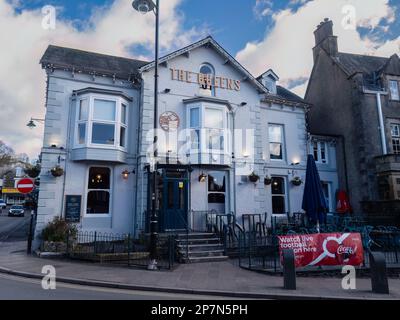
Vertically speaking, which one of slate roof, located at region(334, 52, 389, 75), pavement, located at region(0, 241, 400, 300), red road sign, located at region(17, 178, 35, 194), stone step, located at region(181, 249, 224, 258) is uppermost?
slate roof, located at region(334, 52, 389, 75)

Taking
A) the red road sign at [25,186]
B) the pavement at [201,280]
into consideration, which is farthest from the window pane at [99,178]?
the pavement at [201,280]

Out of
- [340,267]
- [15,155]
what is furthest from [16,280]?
[15,155]

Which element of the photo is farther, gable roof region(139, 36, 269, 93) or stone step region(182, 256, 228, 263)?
gable roof region(139, 36, 269, 93)

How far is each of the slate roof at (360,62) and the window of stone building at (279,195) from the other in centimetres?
1012

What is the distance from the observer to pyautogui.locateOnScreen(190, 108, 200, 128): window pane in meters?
16.6

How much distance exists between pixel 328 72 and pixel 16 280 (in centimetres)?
2380

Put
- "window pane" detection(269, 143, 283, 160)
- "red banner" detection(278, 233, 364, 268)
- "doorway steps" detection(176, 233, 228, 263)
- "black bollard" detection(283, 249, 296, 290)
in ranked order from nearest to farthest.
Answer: "black bollard" detection(283, 249, 296, 290) < "red banner" detection(278, 233, 364, 268) < "doorway steps" detection(176, 233, 228, 263) < "window pane" detection(269, 143, 283, 160)

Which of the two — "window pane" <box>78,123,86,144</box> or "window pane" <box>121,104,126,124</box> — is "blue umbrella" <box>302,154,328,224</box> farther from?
"window pane" <box>78,123,86,144</box>

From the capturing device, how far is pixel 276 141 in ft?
65.6

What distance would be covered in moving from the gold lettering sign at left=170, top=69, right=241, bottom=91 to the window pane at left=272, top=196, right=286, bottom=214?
7380 millimetres

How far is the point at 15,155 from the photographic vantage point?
79062mm

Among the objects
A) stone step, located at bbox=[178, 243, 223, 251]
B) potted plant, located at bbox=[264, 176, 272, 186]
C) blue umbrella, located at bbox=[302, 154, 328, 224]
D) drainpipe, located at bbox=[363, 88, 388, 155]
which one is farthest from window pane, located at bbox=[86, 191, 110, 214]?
drainpipe, located at bbox=[363, 88, 388, 155]
